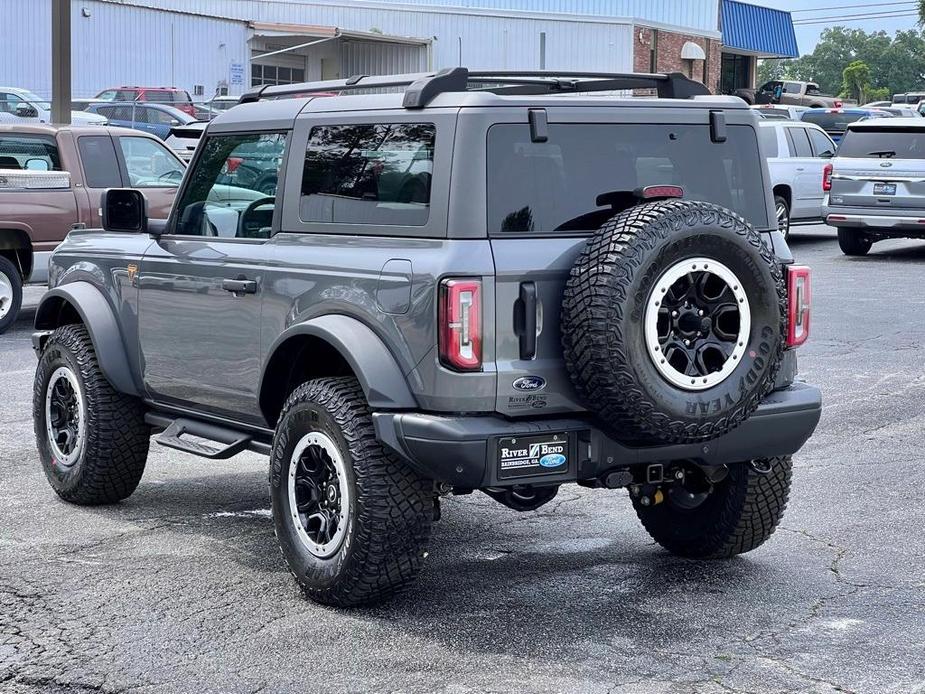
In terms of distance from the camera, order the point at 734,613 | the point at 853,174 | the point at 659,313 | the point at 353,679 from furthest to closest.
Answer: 1. the point at 853,174
2. the point at 734,613
3. the point at 659,313
4. the point at 353,679

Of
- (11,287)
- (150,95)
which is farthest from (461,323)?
(150,95)

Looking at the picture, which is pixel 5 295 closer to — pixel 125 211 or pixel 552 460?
pixel 125 211

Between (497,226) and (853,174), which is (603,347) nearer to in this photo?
(497,226)

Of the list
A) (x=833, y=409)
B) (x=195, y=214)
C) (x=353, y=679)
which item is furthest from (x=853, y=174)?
(x=353, y=679)

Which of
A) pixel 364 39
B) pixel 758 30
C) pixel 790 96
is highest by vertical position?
pixel 758 30

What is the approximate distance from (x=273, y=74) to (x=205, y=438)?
4285 cm

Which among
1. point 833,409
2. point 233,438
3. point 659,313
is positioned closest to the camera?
point 659,313

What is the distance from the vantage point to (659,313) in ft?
16.7

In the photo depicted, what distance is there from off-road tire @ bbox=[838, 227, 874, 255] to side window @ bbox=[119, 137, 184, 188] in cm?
1016

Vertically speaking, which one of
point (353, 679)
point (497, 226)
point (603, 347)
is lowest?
point (353, 679)

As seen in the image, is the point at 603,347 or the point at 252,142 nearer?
the point at 603,347

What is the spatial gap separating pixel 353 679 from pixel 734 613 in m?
1.58

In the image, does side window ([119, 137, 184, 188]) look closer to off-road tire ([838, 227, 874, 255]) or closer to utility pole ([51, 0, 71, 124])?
utility pole ([51, 0, 71, 124])

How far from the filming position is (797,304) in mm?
5734
